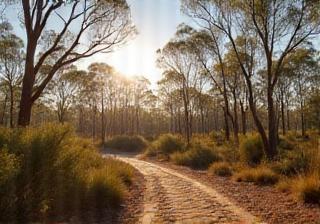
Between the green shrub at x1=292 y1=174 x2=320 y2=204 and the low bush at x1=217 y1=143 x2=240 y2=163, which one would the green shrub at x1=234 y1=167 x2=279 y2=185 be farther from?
the low bush at x1=217 y1=143 x2=240 y2=163

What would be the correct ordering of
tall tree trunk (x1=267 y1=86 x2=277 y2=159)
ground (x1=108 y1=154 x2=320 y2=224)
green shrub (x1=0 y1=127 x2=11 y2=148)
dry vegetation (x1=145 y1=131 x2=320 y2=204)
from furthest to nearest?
tall tree trunk (x1=267 y1=86 x2=277 y2=159), dry vegetation (x1=145 y1=131 x2=320 y2=204), ground (x1=108 y1=154 x2=320 y2=224), green shrub (x1=0 y1=127 x2=11 y2=148)

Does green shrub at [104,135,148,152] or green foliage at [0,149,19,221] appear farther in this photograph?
green shrub at [104,135,148,152]

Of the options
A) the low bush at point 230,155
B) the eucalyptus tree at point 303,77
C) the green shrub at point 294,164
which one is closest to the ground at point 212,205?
the green shrub at point 294,164

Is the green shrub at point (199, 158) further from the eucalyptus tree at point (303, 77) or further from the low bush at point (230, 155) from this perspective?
the eucalyptus tree at point (303, 77)

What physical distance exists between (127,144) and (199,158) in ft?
57.4

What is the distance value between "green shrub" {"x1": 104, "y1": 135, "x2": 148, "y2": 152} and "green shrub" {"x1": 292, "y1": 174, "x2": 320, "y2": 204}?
Answer: 1022 inches

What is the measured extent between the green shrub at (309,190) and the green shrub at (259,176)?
2790 mm

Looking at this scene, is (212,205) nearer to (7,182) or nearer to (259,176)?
(259,176)

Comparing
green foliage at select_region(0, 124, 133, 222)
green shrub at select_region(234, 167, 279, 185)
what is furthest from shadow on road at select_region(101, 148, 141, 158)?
green foliage at select_region(0, 124, 133, 222)

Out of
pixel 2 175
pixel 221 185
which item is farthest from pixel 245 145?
pixel 2 175

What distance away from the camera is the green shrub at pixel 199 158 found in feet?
60.2

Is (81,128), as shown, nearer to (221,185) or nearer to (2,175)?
(221,185)

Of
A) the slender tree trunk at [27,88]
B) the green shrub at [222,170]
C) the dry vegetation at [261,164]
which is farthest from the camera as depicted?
the green shrub at [222,170]

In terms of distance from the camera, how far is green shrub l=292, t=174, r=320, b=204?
8.19 meters
